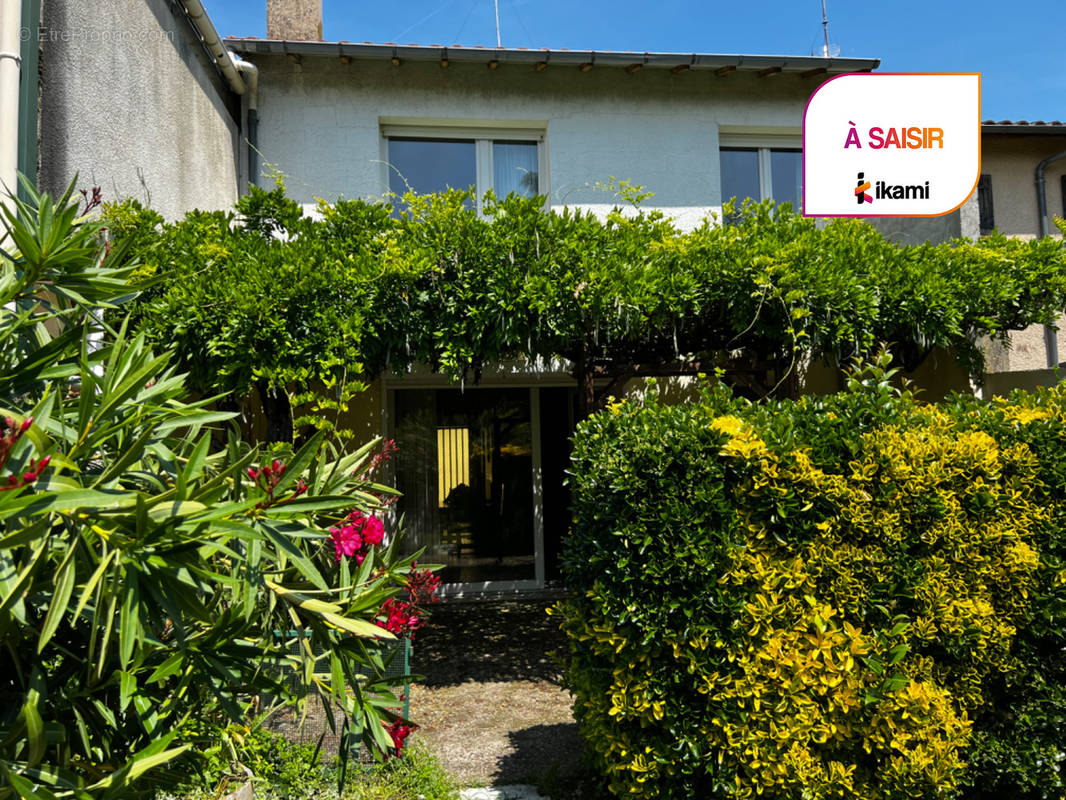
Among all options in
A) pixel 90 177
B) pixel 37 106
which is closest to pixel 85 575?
pixel 37 106

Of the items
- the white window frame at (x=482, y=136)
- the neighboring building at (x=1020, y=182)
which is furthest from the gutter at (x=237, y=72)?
the neighboring building at (x=1020, y=182)

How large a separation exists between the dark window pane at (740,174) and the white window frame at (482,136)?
8.30 ft

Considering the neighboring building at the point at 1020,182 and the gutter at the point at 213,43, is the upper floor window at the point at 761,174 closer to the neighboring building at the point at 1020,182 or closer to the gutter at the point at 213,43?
the neighboring building at the point at 1020,182

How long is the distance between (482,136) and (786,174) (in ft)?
13.9

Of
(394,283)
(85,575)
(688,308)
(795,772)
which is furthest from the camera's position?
(688,308)

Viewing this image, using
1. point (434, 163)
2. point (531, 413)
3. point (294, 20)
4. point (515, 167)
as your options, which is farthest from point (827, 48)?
point (294, 20)

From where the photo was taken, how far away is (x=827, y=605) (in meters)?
3.34

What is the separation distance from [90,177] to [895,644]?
5.73m

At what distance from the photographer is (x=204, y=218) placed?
5.62 metres

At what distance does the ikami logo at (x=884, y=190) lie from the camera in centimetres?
806

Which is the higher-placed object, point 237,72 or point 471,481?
point 237,72

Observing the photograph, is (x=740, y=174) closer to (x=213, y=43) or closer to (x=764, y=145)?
(x=764, y=145)

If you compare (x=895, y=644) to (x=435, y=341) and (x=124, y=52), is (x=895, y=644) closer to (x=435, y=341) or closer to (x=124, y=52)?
(x=435, y=341)

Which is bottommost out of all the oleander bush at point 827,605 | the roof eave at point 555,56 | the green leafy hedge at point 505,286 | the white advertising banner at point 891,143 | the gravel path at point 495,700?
the gravel path at point 495,700
